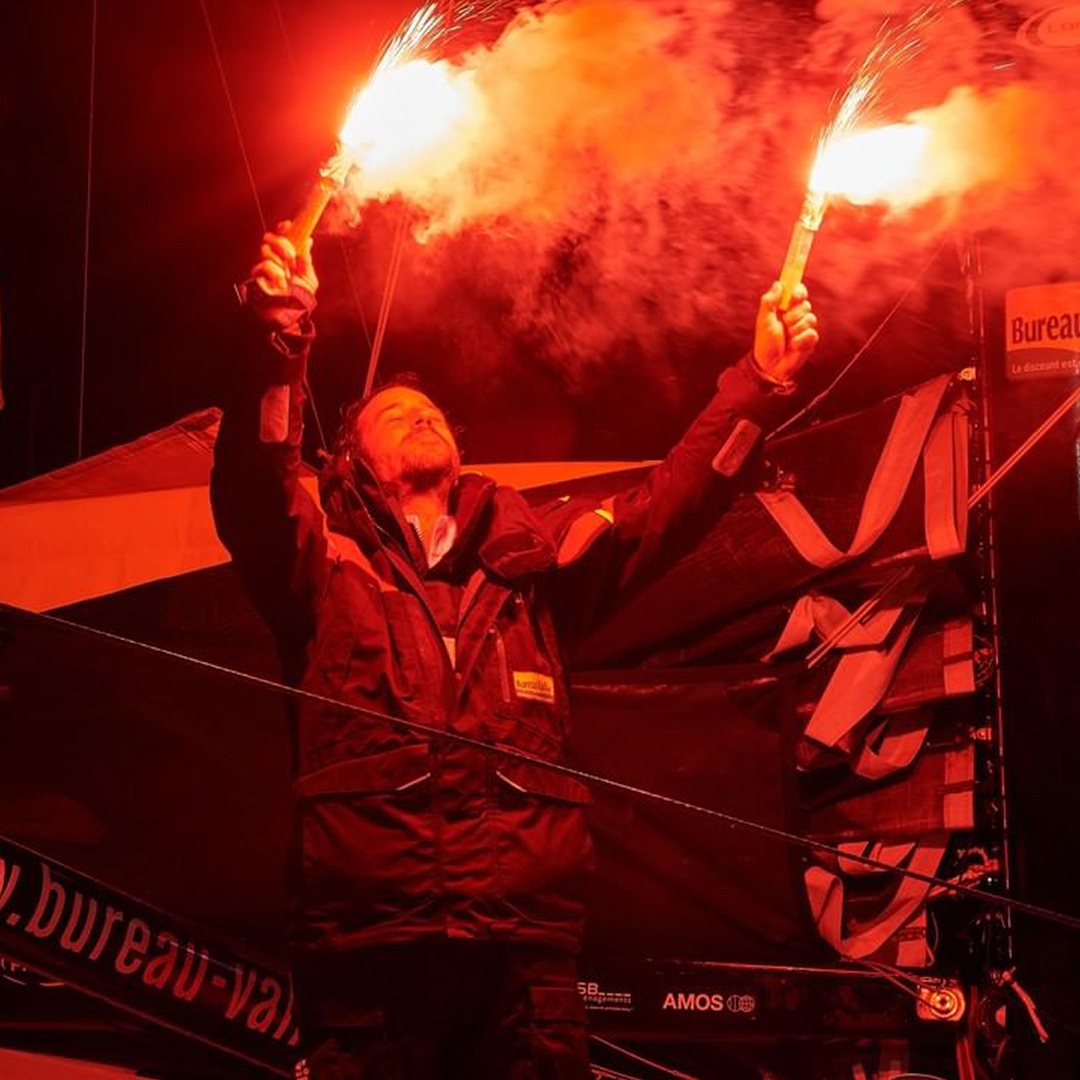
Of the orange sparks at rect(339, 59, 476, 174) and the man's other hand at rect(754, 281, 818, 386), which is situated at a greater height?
the orange sparks at rect(339, 59, 476, 174)

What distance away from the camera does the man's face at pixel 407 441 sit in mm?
3473

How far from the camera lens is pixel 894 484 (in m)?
3.80

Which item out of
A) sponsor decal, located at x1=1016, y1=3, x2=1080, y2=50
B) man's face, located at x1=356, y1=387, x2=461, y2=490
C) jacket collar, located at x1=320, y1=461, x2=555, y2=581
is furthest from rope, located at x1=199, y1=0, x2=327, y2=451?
sponsor decal, located at x1=1016, y1=3, x2=1080, y2=50

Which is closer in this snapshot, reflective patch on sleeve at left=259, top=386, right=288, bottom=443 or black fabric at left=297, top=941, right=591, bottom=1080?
black fabric at left=297, top=941, right=591, bottom=1080

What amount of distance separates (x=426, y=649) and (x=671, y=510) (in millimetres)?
653

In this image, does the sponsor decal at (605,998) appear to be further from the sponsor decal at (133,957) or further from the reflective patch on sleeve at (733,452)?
the reflective patch on sleeve at (733,452)

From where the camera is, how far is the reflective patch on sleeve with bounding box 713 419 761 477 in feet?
10.9

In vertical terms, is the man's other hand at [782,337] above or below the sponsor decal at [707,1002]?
above

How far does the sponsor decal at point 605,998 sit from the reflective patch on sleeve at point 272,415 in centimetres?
160

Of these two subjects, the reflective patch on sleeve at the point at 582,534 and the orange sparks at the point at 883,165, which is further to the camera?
the orange sparks at the point at 883,165

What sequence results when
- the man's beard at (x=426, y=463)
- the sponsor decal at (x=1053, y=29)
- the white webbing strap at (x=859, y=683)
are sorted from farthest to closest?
the sponsor decal at (x=1053, y=29) → the white webbing strap at (x=859, y=683) → the man's beard at (x=426, y=463)

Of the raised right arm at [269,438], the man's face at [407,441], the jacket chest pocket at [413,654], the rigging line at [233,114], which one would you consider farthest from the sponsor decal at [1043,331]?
the rigging line at [233,114]

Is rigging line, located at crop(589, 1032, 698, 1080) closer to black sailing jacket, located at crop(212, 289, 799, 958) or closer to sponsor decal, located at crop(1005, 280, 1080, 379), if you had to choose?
black sailing jacket, located at crop(212, 289, 799, 958)

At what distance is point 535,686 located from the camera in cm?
315
